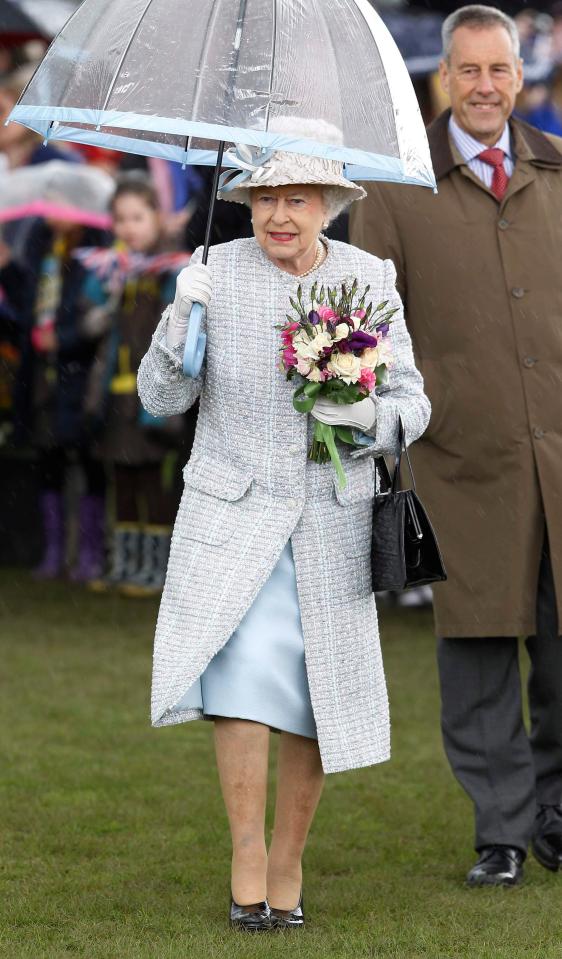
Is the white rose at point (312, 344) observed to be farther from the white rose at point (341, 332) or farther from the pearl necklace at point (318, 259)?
the pearl necklace at point (318, 259)

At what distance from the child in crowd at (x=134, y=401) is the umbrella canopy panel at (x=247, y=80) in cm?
592

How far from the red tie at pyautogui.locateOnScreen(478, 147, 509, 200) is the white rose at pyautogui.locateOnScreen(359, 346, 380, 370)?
1.32m

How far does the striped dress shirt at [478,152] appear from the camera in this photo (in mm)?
5652

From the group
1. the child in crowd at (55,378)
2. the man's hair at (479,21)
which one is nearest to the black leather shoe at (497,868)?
the man's hair at (479,21)

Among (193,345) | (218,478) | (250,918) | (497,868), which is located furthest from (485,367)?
(250,918)

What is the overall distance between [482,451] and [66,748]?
2.44 meters

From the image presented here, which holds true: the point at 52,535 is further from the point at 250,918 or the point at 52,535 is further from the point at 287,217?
the point at 287,217

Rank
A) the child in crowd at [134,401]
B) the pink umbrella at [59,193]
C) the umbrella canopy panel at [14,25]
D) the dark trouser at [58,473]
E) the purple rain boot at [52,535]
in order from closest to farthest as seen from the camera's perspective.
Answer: the child in crowd at [134,401] < the pink umbrella at [59,193] < the dark trouser at [58,473] < the purple rain boot at [52,535] < the umbrella canopy panel at [14,25]

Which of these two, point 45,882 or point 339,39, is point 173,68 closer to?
point 339,39

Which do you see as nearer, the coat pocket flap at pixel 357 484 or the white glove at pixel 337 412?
the white glove at pixel 337 412

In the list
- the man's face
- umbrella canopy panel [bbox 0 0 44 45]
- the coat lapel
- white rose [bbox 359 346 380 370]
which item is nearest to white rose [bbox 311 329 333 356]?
white rose [bbox 359 346 380 370]

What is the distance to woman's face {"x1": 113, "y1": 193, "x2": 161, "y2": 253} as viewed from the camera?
10.9 metres

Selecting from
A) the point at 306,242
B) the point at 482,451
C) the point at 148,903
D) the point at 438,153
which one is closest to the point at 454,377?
the point at 482,451

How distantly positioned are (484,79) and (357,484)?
151 cm
